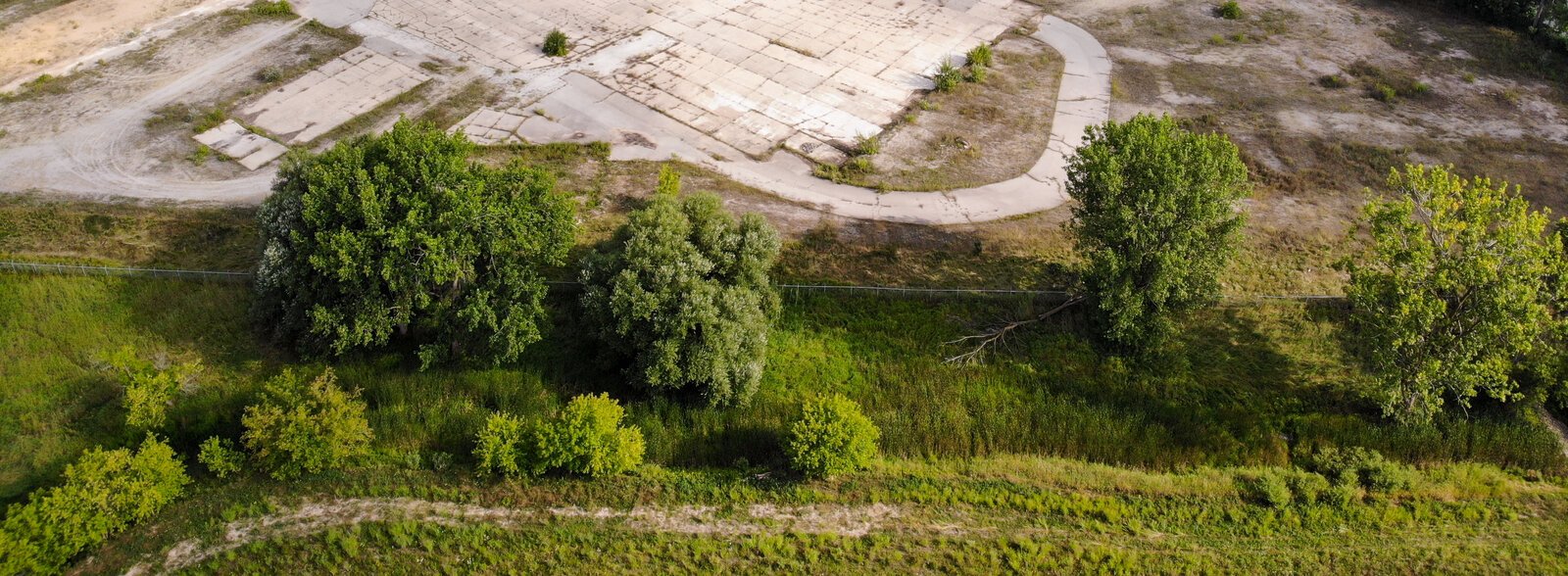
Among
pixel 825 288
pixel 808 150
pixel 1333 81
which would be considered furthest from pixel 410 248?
pixel 1333 81

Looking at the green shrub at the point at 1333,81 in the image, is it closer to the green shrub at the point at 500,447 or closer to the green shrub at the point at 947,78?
the green shrub at the point at 947,78

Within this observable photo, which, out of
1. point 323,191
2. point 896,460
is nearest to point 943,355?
point 896,460

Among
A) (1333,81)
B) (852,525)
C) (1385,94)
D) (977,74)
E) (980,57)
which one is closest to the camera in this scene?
(852,525)

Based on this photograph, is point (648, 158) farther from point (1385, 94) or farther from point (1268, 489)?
point (1385, 94)

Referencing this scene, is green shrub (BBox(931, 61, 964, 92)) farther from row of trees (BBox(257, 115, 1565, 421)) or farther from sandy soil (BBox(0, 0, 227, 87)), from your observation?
sandy soil (BBox(0, 0, 227, 87))

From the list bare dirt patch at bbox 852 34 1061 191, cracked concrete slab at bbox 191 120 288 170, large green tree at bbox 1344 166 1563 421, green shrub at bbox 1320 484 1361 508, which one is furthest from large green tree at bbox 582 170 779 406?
large green tree at bbox 1344 166 1563 421

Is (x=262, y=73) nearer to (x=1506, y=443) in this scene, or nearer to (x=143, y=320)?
(x=143, y=320)
